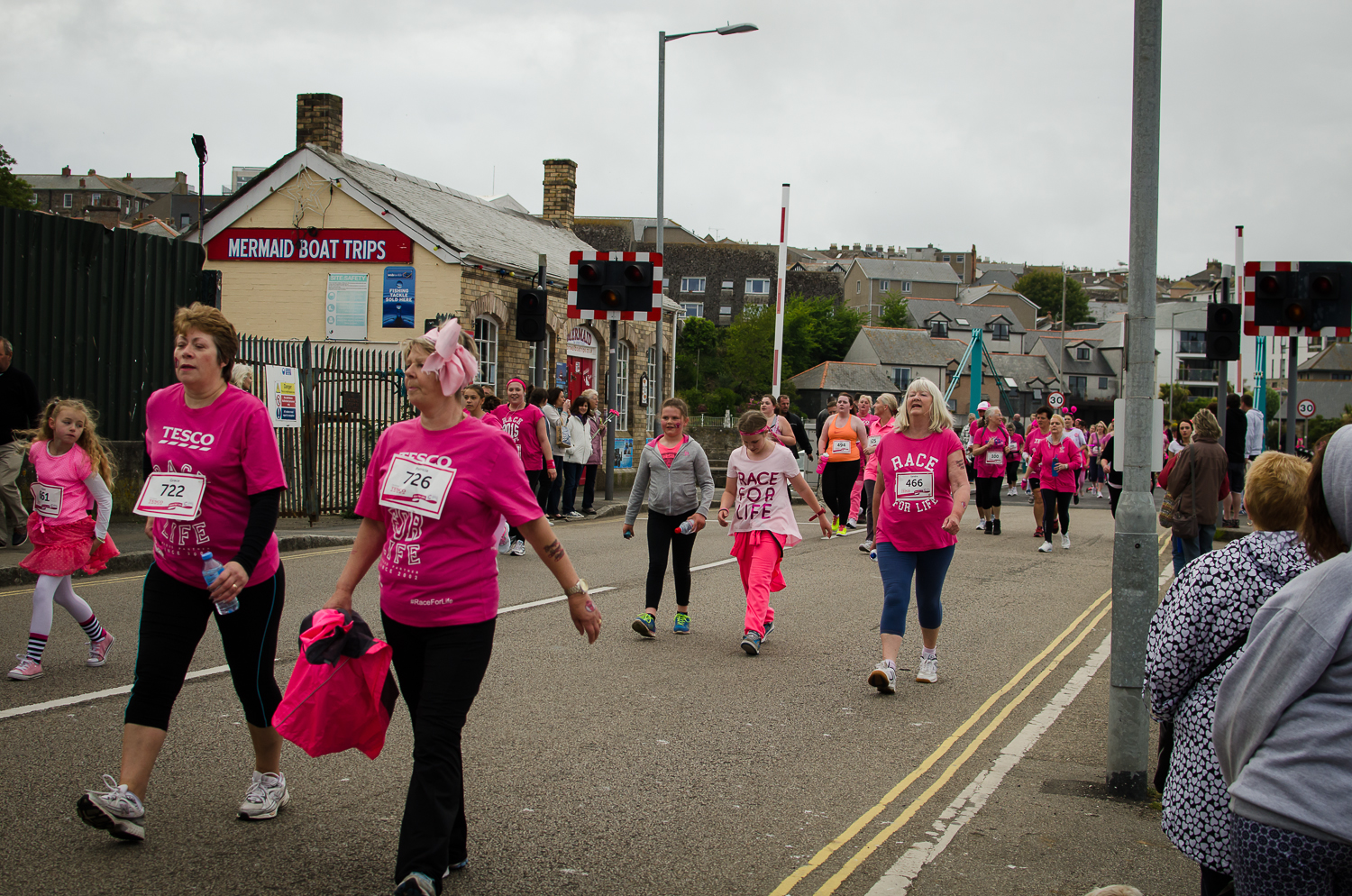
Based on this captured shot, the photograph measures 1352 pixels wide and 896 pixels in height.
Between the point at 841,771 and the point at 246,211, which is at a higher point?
the point at 246,211

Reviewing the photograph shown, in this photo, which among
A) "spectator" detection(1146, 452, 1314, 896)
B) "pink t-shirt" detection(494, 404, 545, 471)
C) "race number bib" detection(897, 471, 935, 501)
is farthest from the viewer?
"pink t-shirt" detection(494, 404, 545, 471)

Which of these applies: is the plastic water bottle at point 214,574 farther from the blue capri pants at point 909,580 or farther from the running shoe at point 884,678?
the blue capri pants at point 909,580

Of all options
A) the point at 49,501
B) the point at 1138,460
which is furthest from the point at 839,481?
the point at 49,501

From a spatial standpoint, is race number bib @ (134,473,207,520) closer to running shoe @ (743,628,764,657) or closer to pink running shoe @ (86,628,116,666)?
pink running shoe @ (86,628,116,666)

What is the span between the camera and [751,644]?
7.70 m

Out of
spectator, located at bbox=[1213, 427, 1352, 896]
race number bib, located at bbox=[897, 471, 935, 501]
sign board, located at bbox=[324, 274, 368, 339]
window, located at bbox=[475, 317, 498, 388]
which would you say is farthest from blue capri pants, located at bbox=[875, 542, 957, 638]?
sign board, located at bbox=[324, 274, 368, 339]

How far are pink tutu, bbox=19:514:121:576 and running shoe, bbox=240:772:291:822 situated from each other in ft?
10.1

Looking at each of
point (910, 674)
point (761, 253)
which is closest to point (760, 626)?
point (910, 674)

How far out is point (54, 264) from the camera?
14.3 meters

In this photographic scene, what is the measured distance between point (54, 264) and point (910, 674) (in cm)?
1233

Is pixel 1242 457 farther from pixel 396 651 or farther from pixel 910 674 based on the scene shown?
pixel 396 651

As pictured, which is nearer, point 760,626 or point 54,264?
point 760,626

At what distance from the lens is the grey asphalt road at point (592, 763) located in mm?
3920

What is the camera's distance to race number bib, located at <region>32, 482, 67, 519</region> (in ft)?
22.3
